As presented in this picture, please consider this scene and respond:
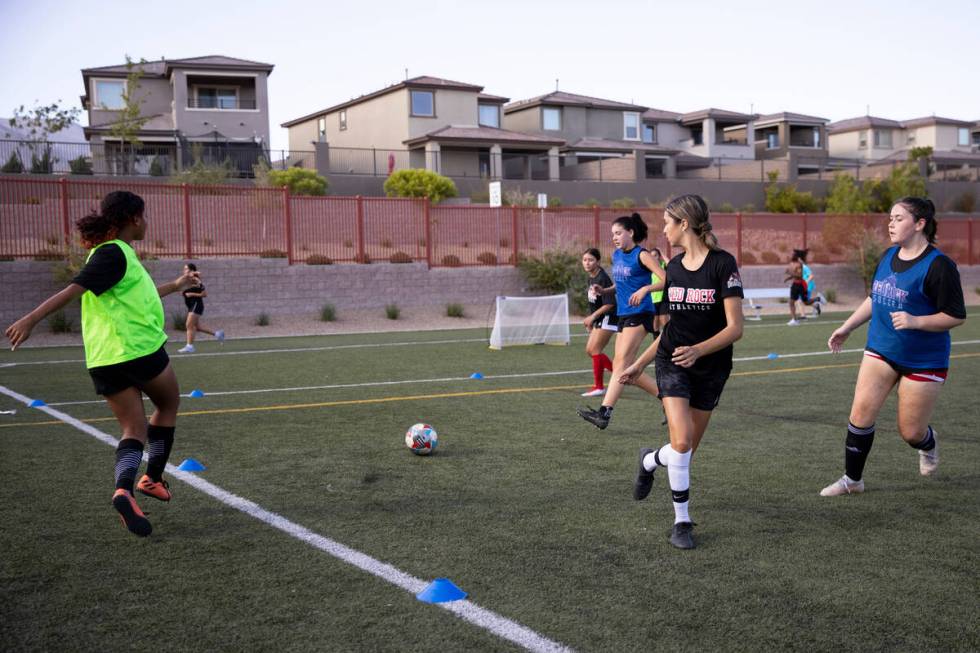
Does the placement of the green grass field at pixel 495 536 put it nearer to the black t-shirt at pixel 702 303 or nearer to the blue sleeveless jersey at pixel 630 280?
the black t-shirt at pixel 702 303

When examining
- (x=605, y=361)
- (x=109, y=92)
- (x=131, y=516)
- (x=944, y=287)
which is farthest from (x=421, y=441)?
(x=109, y=92)

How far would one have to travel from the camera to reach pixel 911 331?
5.71 m

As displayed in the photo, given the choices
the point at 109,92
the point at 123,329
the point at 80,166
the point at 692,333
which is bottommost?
the point at 692,333

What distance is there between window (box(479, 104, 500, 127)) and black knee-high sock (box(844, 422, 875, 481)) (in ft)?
164

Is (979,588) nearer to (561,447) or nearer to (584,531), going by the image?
(584,531)

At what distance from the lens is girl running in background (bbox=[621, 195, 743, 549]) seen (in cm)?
498

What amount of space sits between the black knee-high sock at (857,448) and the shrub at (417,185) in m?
33.4

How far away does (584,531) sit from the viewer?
16.9 ft

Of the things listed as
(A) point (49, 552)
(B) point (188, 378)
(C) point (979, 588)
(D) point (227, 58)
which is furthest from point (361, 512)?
(D) point (227, 58)

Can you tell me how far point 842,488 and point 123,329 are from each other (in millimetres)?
4825

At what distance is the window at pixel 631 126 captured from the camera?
59531 mm

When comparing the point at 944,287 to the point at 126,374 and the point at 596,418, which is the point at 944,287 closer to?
the point at 596,418

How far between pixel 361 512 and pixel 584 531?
1.47 meters

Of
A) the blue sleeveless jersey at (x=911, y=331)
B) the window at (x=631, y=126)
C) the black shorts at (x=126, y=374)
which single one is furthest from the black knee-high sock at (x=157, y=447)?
the window at (x=631, y=126)
